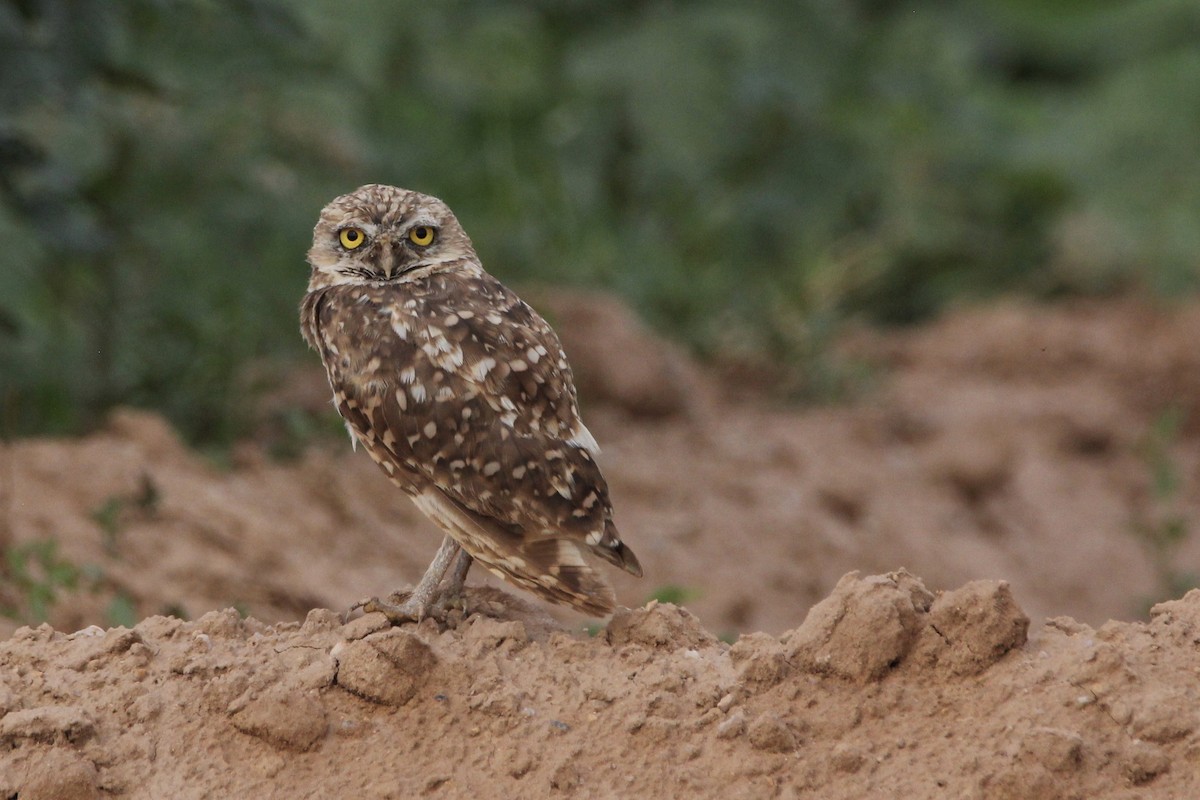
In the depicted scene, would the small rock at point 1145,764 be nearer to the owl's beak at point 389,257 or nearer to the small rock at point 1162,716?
the small rock at point 1162,716

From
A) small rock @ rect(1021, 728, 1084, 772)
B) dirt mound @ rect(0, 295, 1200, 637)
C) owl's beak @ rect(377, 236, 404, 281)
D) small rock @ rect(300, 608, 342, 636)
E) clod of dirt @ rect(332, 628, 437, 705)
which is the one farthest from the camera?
dirt mound @ rect(0, 295, 1200, 637)

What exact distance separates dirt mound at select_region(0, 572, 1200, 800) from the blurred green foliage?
2828 millimetres

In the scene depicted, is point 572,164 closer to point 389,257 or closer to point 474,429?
point 389,257

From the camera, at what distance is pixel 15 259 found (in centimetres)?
621

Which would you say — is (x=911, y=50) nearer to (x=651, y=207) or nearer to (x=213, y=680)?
(x=651, y=207)

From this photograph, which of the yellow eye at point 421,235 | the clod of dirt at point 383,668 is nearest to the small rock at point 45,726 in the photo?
the clod of dirt at point 383,668

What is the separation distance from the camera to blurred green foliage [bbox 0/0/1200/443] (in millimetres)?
7160

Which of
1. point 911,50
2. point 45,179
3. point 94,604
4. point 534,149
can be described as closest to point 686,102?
point 534,149

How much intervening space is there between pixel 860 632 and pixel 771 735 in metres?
0.37

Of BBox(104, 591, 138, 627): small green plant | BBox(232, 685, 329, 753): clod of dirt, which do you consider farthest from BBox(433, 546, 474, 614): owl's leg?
BBox(104, 591, 138, 627): small green plant

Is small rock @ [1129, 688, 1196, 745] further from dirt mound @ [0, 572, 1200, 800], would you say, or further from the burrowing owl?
the burrowing owl

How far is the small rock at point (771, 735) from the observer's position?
11.9ft

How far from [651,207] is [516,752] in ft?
25.9

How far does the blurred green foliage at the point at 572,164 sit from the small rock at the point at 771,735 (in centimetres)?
366
